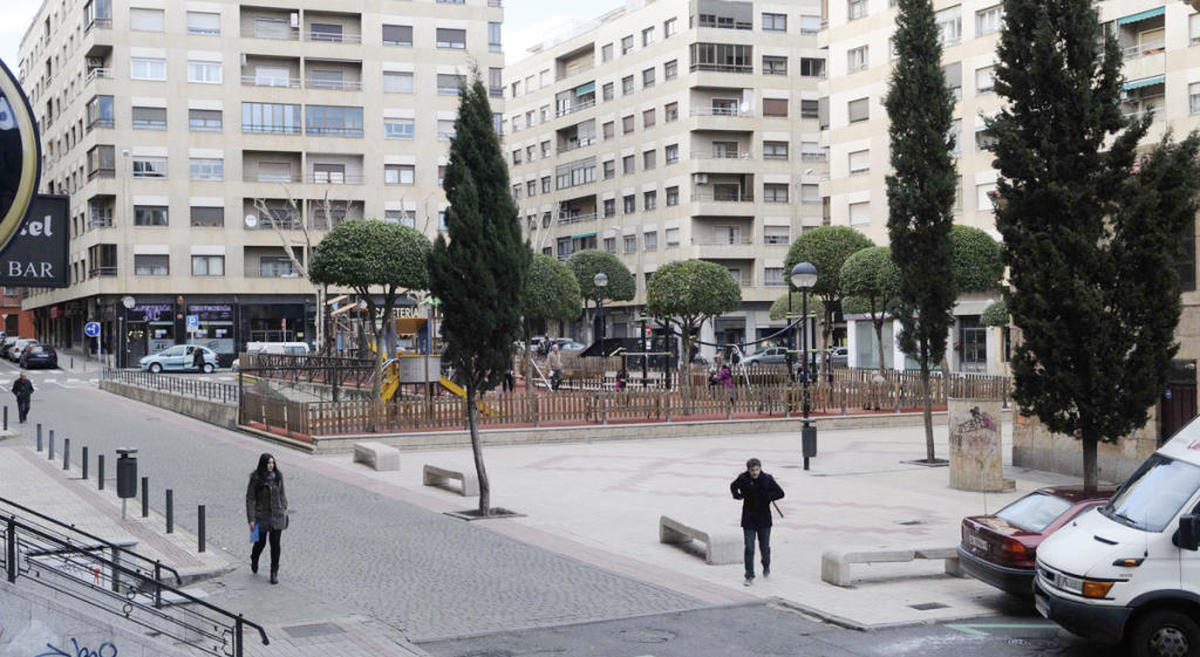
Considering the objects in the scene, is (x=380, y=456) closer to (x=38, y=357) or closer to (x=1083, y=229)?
(x=1083, y=229)

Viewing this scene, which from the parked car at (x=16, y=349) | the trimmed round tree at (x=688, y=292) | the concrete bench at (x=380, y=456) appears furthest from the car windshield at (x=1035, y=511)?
the parked car at (x=16, y=349)

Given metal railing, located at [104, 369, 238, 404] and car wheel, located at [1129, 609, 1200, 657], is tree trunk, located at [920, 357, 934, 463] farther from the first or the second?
metal railing, located at [104, 369, 238, 404]

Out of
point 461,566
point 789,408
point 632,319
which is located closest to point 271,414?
point 789,408

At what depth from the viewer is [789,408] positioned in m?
30.9

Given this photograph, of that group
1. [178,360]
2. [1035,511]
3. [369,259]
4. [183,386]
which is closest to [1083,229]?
[1035,511]

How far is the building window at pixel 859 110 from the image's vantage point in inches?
2240

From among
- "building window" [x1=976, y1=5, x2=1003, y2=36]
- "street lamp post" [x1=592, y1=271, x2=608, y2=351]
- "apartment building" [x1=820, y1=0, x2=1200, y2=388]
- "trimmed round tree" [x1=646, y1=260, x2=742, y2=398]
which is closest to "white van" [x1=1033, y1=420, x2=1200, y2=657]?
"street lamp post" [x1=592, y1=271, x2=608, y2=351]

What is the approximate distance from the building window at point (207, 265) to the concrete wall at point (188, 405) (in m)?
17.9

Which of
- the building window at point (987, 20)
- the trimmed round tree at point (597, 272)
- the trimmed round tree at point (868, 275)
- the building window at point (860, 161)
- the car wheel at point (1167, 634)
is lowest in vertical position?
the car wheel at point (1167, 634)

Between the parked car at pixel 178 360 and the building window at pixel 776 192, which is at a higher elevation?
the building window at pixel 776 192

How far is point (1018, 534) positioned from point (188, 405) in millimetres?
28427

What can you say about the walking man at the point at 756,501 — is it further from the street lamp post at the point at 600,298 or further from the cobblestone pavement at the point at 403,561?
the street lamp post at the point at 600,298

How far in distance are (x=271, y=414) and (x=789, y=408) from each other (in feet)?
42.5

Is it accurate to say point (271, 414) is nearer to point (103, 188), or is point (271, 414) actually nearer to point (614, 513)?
point (614, 513)
